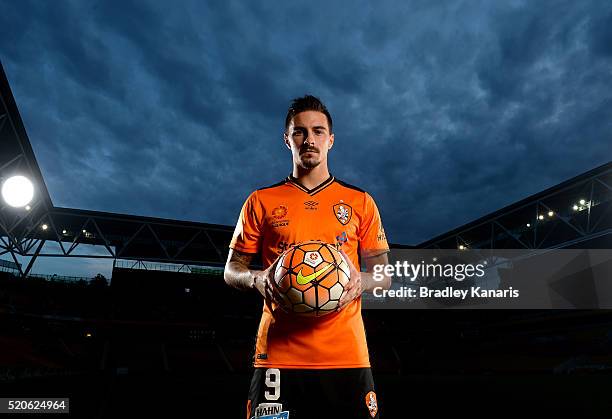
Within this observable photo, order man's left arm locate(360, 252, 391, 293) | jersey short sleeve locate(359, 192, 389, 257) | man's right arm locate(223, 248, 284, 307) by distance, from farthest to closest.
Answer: jersey short sleeve locate(359, 192, 389, 257)
man's left arm locate(360, 252, 391, 293)
man's right arm locate(223, 248, 284, 307)

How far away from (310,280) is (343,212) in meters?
0.73

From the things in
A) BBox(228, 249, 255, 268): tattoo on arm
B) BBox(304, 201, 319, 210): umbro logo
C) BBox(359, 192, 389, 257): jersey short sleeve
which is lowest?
BBox(228, 249, 255, 268): tattoo on arm

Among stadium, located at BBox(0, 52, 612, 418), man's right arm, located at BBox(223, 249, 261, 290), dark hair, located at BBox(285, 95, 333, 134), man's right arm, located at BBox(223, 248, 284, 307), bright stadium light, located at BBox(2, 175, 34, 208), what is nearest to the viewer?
man's right arm, located at BBox(223, 248, 284, 307)

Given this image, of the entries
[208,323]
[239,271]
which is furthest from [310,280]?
[208,323]

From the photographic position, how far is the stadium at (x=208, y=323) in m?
15.8

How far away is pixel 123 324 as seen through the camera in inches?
1051

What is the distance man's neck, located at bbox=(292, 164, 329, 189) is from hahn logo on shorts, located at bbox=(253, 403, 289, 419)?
1.50 metres

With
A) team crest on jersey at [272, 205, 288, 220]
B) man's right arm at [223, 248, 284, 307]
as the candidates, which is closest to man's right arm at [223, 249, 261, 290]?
man's right arm at [223, 248, 284, 307]

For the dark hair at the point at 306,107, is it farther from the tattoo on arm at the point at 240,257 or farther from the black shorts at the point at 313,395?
the black shorts at the point at 313,395

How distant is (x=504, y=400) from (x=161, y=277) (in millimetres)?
23733

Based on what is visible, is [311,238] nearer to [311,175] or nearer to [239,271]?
[311,175]

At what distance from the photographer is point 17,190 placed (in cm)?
1271

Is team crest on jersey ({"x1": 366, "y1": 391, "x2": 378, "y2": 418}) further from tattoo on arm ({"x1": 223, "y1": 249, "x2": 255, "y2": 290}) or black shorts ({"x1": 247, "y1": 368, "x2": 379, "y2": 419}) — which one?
tattoo on arm ({"x1": 223, "y1": 249, "x2": 255, "y2": 290})

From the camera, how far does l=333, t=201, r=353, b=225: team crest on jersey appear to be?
2896 mm
